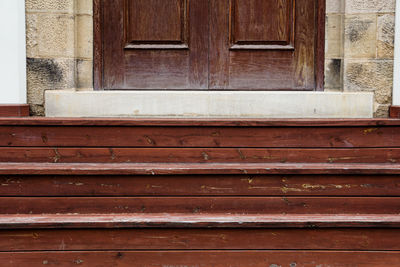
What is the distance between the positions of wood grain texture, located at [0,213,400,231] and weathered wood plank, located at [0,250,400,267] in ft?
0.40

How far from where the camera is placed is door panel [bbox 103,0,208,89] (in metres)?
2.82

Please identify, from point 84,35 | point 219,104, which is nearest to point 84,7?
point 84,35

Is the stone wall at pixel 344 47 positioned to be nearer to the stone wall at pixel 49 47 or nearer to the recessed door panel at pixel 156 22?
the stone wall at pixel 49 47

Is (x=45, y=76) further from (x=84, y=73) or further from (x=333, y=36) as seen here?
(x=333, y=36)

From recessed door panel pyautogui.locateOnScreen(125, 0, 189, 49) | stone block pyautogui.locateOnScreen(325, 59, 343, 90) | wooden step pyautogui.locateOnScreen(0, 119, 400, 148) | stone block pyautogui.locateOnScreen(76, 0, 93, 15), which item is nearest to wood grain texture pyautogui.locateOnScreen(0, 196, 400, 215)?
wooden step pyautogui.locateOnScreen(0, 119, 400, 148)

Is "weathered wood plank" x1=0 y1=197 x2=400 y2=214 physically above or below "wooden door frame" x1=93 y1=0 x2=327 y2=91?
below

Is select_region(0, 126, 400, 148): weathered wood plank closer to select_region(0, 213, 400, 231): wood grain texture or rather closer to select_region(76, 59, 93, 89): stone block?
select_region(0, 213, 400, 231): wood grain texture

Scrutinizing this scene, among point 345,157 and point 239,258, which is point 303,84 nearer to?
point 345,157

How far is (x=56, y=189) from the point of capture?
207cm

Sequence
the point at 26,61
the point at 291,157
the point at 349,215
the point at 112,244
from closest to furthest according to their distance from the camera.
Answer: the point at 112,244 < the point at 349,215 < the point at 291,157 < the point at 26,61

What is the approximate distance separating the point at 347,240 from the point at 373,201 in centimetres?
28

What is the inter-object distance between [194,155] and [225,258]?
1.80ft

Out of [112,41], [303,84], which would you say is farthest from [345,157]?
[112,41]

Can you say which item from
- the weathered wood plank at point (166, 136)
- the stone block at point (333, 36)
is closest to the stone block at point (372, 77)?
the stone block at point (333, 36)
